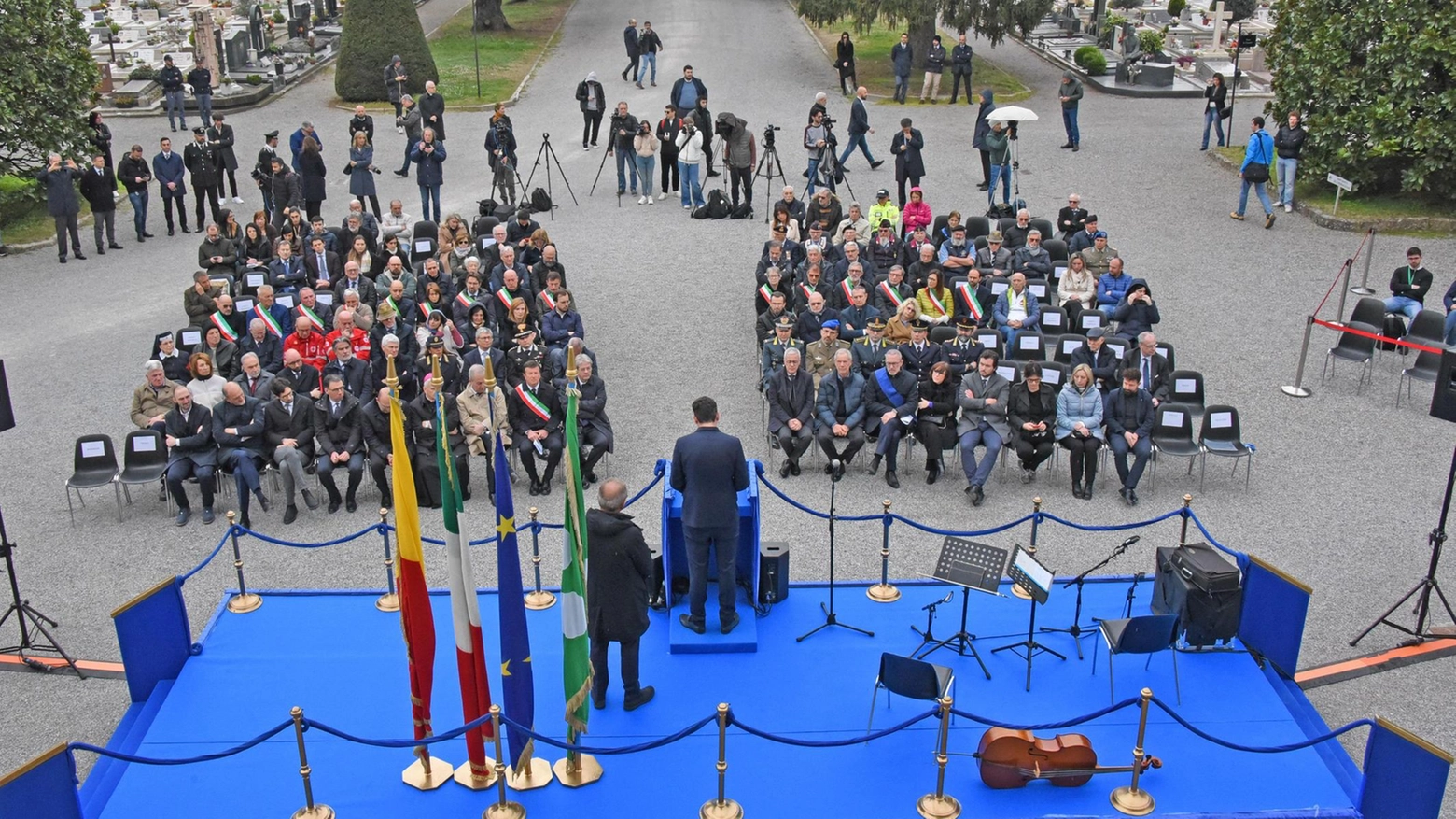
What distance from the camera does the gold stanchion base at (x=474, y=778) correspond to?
8391 millimetres

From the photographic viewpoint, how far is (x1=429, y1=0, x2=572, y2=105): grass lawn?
105 ft

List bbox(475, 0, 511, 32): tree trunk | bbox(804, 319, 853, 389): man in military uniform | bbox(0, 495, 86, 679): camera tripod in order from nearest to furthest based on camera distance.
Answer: bbox(0, 495, 86, 679): camera tripod, bbox(804, 319, 853, 389): man in military uniform, bbox(475, 0, 511, 32): tree trunk

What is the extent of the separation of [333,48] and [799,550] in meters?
30.7

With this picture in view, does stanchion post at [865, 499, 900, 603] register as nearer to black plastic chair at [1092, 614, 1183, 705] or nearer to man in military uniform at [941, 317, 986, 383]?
black plastic chair at [1092, 614, 1183, 705]

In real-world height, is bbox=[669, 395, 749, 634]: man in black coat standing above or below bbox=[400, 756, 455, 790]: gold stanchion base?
above

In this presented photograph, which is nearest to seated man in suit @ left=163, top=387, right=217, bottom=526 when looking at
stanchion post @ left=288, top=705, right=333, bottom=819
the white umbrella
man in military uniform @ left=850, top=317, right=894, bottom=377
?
stanchion post @ left=288, top=705, right=333, bottom=819

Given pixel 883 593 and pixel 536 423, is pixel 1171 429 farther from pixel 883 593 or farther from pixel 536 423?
pixel 536 423

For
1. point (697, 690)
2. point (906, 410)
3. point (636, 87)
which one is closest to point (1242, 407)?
point (906, 410)

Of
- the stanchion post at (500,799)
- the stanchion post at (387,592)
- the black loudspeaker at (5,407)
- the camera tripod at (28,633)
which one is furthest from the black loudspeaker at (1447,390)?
the black loudspeaker at (5,407)

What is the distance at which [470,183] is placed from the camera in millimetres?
24484

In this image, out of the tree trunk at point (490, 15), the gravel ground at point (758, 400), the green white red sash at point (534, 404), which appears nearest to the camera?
the gravel ground at point (758, 400)

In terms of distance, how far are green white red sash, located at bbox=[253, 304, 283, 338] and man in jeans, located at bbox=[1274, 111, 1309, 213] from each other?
16.0 m

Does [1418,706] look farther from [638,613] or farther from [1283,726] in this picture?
[638,613]

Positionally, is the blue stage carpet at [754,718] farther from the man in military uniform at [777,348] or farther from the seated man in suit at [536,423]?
the man in military uniform at [777,348]
